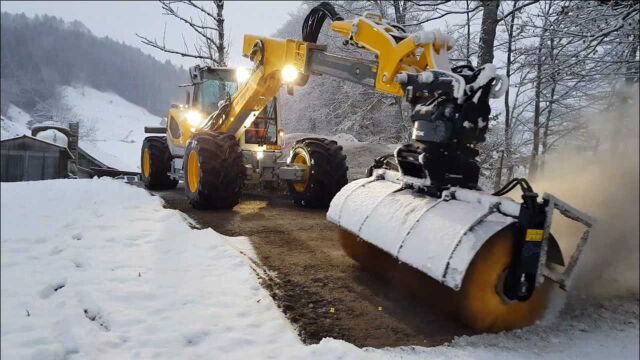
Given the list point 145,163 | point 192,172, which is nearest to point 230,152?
point 192,172

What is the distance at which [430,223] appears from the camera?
11.7ft

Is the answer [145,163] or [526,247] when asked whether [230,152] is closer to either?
[145,163]

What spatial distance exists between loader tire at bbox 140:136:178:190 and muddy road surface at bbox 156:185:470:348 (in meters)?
4.23

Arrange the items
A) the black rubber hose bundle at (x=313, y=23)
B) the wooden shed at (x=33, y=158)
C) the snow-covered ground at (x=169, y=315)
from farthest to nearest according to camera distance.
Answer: the wooden shed at (x=33, y=158), the black rubber hose bundle at (x=313, y=23), the snow-covered ground at (x=169, y=315)

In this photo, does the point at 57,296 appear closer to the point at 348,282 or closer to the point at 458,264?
the point at 348,282

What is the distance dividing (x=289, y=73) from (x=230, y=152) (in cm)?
163

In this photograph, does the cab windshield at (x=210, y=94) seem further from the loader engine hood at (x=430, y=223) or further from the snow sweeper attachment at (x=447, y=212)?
the loader engine hood at (x=430, y=223)

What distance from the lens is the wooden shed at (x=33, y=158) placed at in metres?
15.5

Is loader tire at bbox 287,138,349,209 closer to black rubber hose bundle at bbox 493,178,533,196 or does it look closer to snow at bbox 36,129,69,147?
black rubber hose bundle at bbox 493,178,533,196

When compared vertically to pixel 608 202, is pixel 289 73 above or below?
above

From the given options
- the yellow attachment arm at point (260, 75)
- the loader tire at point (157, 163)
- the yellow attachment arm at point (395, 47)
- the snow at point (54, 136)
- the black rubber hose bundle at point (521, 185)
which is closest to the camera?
the black rubber hose bundle at point (521, 185)

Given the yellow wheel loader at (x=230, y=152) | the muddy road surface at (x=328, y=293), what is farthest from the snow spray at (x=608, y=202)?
the yellow wheel loader at (x=230, y=152)

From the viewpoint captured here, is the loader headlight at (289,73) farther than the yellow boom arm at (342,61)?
Yes

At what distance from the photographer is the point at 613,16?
7.07 meters
